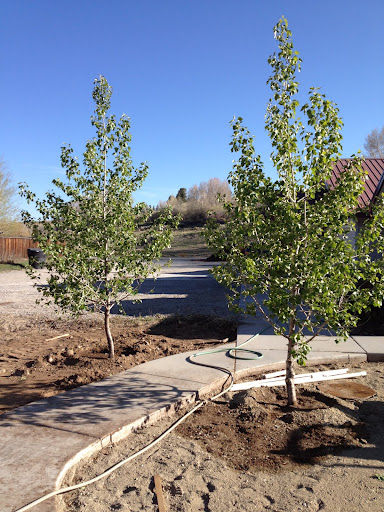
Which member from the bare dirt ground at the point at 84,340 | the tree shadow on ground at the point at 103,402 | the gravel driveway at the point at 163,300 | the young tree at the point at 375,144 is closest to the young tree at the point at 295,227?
the tree shadow on ground at the point at 103,402

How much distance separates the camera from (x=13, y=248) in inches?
1145

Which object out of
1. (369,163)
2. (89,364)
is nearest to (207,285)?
(369,163)

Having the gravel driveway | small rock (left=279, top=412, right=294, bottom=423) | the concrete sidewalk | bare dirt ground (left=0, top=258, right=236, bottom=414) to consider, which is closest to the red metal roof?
the gravel driveway

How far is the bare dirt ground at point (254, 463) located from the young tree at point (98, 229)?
231cm

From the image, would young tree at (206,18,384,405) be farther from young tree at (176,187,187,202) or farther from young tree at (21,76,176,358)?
young tree at (176,187,187,202)

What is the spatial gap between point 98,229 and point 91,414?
8.66ft

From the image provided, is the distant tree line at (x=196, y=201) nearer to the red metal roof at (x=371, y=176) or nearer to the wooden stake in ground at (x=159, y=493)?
the red metal roof at (x=371, y=176)

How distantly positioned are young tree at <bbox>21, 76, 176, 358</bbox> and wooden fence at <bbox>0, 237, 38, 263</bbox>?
80.2 feet

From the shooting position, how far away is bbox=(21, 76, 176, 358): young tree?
5.87 metres

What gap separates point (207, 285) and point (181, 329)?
880 cm

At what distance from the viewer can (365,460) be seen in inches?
143

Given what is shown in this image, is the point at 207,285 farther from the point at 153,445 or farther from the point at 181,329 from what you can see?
the point at 153,445

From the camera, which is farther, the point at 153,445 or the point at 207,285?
the point at 207,285

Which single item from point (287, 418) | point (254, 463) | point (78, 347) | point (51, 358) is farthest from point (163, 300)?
point (254, 463)
